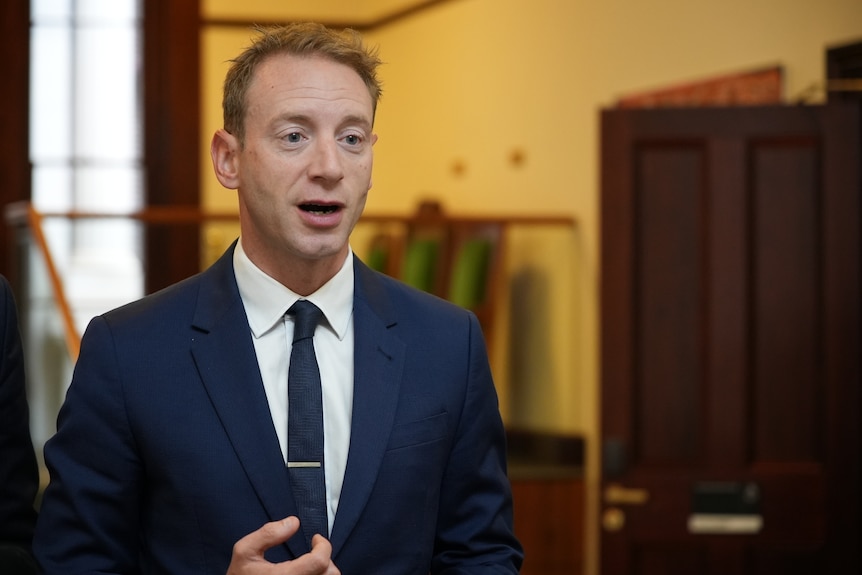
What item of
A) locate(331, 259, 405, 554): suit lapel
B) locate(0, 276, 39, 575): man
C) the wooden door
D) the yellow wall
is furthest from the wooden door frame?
locate(331, 259, 405, 554): suit lapel

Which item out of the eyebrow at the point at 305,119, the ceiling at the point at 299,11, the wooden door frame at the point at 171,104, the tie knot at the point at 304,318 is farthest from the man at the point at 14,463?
the ceiling at the point at 299,11

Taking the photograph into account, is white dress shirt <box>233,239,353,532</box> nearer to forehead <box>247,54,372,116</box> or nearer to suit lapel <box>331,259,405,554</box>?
suit lapel <box>331,259,405,554</box>

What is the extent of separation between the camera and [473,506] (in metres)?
1.91

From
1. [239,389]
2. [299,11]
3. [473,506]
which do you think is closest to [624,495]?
[473,506]

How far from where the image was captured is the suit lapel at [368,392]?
1.78m

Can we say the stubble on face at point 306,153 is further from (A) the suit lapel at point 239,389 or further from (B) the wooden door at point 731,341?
(B) the wooden door at point 731,341

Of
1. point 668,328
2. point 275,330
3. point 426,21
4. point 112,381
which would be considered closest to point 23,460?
point 112,381

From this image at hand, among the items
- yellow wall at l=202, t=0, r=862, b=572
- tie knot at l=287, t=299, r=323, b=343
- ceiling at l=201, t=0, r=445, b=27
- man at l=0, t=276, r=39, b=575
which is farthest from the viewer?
ceiling at l=201, t=0, r=445, b=27

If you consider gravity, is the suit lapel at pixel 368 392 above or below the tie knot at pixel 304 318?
below

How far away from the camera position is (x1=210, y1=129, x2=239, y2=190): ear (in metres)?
1.87

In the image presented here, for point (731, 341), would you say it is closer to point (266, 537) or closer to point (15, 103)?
point (266, 537)

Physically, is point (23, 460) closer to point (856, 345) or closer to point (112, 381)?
point (112, 381)

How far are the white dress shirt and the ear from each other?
10cm

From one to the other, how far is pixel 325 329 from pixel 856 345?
2.87 metres
